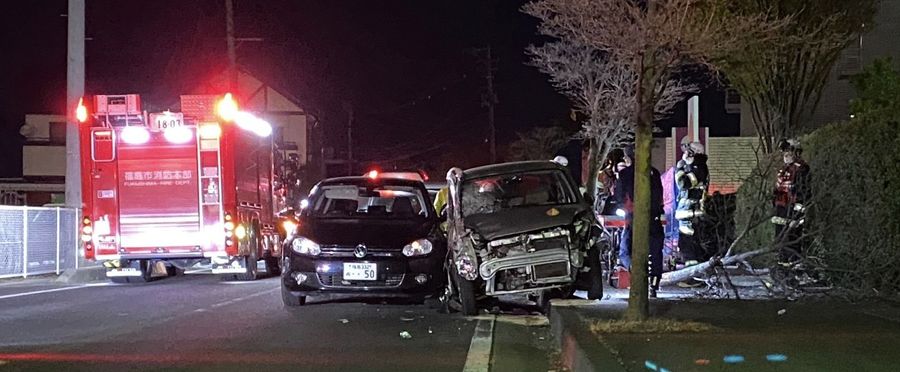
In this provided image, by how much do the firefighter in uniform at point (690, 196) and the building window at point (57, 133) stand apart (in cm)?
4109

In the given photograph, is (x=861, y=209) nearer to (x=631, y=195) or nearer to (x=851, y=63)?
(x=631, y=195)

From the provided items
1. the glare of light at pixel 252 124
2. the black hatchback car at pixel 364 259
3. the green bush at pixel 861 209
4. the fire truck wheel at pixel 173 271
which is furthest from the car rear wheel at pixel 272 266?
the green bush at pixel 861 209

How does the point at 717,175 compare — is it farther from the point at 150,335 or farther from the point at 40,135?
the point at 40,135

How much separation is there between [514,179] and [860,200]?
12.1ft

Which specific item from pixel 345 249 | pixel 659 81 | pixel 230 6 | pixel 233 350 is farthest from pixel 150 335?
pixel 230 6

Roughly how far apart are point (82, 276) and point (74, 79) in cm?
400

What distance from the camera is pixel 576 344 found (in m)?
7.42

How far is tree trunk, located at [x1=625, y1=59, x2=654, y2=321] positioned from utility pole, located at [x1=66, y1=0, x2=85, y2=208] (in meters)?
14.5

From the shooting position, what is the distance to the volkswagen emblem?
11.1 metres

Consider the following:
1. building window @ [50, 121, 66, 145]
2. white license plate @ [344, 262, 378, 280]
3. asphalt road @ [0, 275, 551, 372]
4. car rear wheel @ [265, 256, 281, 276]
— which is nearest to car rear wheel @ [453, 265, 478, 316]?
Answer: asphalt road @ [0, 275, 551, 372]

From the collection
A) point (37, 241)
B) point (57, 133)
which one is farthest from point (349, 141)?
point (37, 241)

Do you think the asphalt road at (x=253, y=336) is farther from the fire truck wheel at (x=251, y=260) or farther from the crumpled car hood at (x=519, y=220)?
the fire truck wheel at (x=251, y=260)

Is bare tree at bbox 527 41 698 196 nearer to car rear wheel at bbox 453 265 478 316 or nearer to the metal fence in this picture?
the metal fence

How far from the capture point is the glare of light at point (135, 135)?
637 inches
